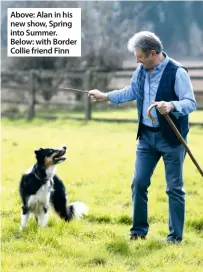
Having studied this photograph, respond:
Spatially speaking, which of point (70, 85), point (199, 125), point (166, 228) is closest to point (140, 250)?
point (166, 228)

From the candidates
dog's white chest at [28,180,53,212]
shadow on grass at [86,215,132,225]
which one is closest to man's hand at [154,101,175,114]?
dog's white chest at [28,180,53,212]

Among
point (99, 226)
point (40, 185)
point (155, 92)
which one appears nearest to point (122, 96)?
point (155, 92)

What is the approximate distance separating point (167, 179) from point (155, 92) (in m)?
0.80

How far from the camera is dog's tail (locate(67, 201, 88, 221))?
241 inches

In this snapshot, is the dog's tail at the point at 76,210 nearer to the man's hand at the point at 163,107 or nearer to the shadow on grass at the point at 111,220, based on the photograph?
the shadow on grass at the point at 111,220

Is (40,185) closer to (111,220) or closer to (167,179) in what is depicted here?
(111,220)

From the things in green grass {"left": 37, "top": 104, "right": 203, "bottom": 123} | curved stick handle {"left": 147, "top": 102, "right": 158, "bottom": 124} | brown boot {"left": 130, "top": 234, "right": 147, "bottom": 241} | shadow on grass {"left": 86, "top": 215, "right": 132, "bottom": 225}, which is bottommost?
green grass {"left": 37, "top": 104, "right": 203, "bottom": 123}

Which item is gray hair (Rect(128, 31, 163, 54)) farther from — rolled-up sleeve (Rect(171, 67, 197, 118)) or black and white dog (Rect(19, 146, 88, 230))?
black and white dog (Rect(19, 146, 88, 230))

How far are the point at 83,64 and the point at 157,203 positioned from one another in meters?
16.6

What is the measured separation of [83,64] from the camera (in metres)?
23.0

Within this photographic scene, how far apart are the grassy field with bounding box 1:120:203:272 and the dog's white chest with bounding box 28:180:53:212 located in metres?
0.16

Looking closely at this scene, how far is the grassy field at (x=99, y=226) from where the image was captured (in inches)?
182

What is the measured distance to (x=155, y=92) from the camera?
5203 mm

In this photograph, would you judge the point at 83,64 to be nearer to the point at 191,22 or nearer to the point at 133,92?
the point at 191,22
